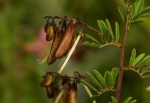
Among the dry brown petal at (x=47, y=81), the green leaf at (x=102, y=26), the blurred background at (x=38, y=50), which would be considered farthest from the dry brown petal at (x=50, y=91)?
the blurred background at (x=38, y=50)

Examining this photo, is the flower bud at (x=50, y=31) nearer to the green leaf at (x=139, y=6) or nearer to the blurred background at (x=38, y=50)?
the green leaf at (x=139, y=6)

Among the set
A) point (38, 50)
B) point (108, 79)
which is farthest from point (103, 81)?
point (38, 50)

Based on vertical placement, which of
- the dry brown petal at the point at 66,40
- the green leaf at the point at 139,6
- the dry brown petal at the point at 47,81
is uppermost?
the green leaf at the point at 139,6

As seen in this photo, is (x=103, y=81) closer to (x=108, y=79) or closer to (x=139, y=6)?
(x=108, y=79)

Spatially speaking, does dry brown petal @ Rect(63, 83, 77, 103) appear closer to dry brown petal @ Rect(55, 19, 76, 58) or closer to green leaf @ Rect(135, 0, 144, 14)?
dry brown petal @ Rect(55, 19, 76, 58)

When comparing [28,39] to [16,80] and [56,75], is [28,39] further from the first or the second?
[56,75]

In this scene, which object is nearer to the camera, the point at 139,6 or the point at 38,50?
the point at 139,6

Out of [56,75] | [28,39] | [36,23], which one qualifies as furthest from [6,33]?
[56,75]
